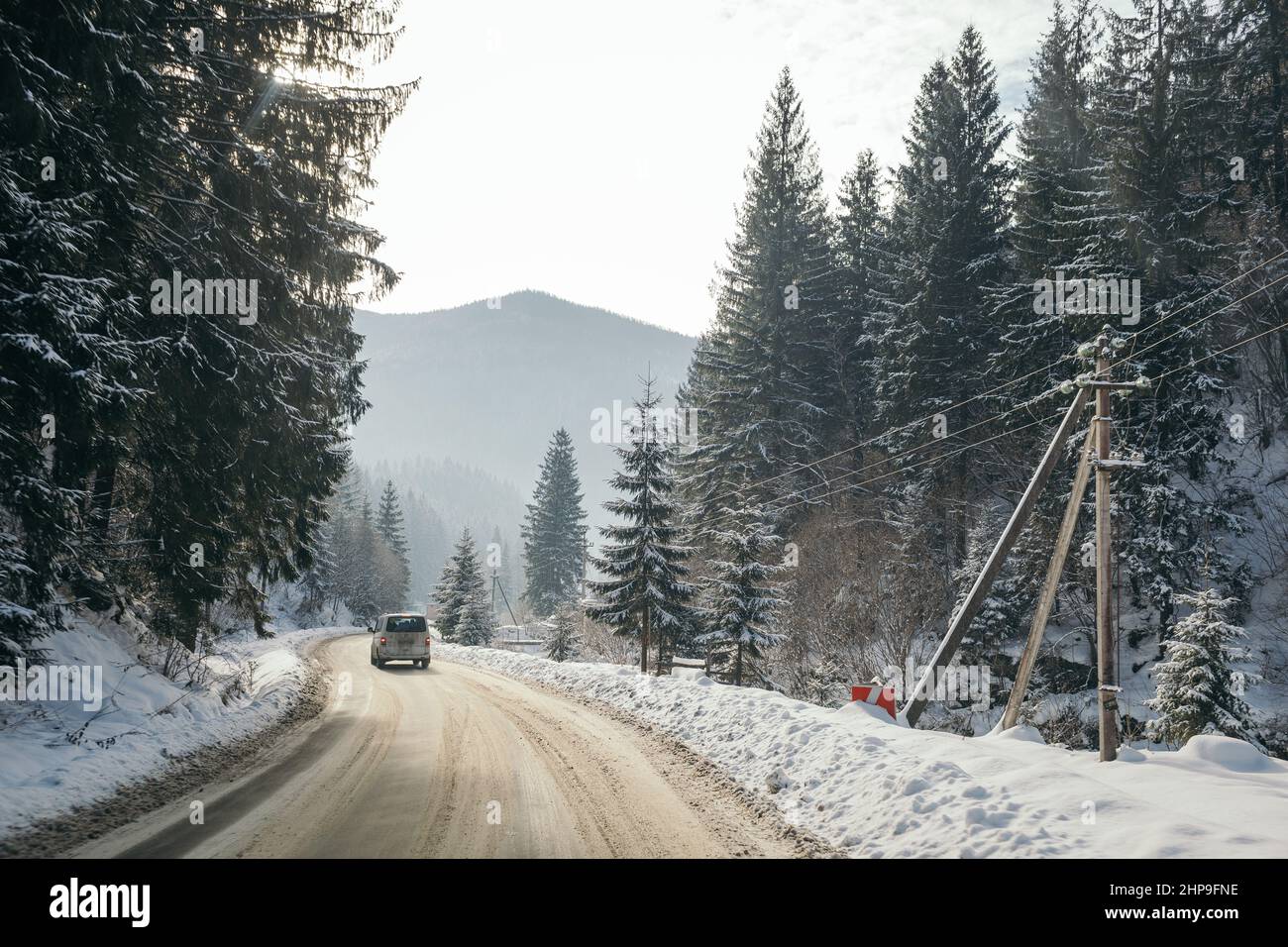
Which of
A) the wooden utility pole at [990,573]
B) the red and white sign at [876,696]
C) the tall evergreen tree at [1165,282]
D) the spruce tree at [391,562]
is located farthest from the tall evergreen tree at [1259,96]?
the spruce tree at [391,562]

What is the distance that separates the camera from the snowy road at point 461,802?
19.5ft

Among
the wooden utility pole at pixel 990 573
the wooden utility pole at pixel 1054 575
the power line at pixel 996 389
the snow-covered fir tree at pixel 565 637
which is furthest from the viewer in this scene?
the snow-covered fir tree at pixel 565 637

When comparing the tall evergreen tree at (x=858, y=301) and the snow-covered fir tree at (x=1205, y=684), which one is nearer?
the snow-covered fir tree at (x=1205, y=684)

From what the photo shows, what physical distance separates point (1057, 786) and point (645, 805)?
4.27 m

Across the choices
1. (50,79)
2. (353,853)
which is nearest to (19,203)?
(50,79)

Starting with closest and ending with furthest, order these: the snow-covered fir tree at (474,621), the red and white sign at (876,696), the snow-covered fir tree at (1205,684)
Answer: the red and white sign at (876,696) < the snow-covered fir tree at (1205,684) < the snow-covered fir tree at (474,621)

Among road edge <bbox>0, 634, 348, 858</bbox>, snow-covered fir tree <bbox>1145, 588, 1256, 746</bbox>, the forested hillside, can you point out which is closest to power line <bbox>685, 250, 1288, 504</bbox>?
the forested hillside

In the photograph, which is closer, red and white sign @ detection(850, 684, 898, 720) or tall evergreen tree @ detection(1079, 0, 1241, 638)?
red and white sign @ detection(850, 684, 898, 720)

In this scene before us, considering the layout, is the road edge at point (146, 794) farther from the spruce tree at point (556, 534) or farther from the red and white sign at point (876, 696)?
the spruce tree at point (556, 534)

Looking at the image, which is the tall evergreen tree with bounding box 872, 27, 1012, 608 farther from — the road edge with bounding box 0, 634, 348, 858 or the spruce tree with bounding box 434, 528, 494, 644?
the spruce tree with bounding box 434, 528, 494, 644

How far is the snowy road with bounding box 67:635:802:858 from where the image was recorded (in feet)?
19.5

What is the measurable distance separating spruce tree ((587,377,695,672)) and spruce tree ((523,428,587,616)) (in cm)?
3873

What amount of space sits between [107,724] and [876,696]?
11884 millimetres
